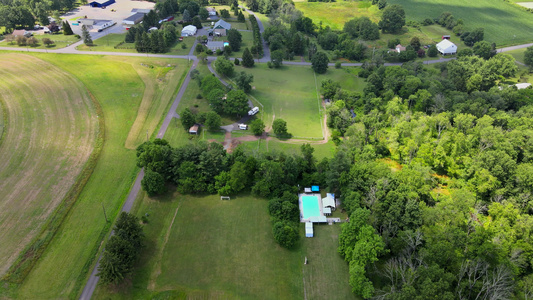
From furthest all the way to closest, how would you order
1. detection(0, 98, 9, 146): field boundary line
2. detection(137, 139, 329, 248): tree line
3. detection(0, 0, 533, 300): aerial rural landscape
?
1. detection(0, 98, 9, 146): field boundary line
2. detection(137, 139, 329, 248): tree line
3. detection(0, 0, 533, 300): aerial rural landscape

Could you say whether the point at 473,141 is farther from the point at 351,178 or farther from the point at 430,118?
the point at 351,178

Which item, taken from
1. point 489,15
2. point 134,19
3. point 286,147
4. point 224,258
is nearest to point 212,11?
point 134,19

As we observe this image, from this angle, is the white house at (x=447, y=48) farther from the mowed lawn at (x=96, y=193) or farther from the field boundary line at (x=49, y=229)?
the field boundary line at (x=49, y=229)

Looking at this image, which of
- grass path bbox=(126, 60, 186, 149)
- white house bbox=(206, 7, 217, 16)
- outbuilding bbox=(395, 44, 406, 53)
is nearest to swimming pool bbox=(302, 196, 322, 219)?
grass path bbox=(126, 60, 186, 149)

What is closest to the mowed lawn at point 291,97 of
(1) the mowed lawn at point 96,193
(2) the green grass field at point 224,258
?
(2) the green grass field at point 224,258

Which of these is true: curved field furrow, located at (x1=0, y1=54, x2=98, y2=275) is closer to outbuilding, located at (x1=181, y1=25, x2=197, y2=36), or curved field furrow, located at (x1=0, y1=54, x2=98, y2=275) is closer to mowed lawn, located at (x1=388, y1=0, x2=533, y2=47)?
outbuilding, located at (x1=181, y1=25, x2=197, y2=36)

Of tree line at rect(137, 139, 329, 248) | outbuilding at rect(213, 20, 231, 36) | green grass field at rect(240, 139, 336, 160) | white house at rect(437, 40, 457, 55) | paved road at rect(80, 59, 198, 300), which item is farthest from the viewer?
outbuilding at rect(213, 20, 231, 36)
